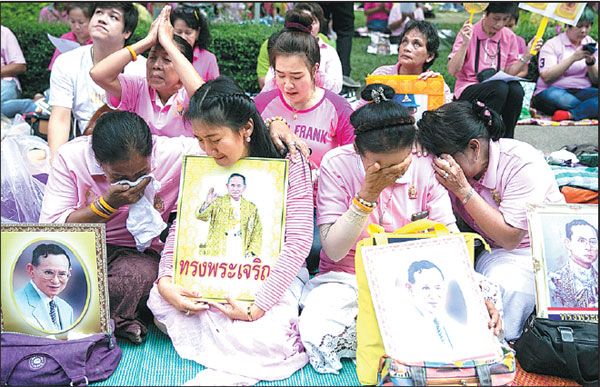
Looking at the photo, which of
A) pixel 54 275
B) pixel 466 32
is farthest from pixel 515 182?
pixel 466 32

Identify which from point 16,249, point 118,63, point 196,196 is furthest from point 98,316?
point 118,63

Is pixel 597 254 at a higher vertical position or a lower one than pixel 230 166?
lower

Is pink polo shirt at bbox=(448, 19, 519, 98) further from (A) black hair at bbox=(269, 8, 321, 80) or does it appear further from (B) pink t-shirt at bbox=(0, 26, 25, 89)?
(B) pink t-shirt at bbox=(0, 26, 25, 89)

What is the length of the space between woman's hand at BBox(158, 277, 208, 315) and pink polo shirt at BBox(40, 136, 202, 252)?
450 millimetres

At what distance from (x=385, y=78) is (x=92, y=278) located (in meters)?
2.12

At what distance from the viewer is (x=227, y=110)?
8.73 ft

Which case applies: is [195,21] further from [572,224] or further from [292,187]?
[572,224]

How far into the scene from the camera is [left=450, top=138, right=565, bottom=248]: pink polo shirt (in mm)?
2846

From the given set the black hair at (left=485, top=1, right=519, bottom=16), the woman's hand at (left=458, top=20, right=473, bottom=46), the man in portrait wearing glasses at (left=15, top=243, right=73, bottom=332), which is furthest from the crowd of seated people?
the black hair at (left=485, top=1, right=519, bottom=16)

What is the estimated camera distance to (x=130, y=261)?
9.48ft

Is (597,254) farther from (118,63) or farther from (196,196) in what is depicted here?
(118,63)

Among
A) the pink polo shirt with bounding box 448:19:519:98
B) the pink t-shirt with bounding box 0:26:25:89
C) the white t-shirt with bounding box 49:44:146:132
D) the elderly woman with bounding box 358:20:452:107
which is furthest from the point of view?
the pink t-shirt with bounding box 0:26:25:89

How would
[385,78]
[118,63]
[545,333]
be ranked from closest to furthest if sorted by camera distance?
[545,333]
[118,63]
[385,78]

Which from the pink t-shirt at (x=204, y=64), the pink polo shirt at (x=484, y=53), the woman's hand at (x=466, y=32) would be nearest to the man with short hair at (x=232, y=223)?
the pink t-shirt at (x=204, y=64)
